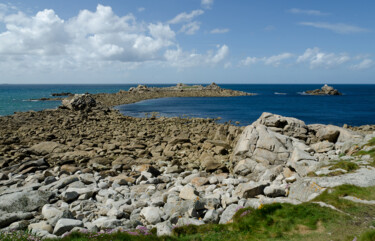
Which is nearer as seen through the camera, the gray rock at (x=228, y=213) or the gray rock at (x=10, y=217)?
the gray rock at (x=228, y=213)

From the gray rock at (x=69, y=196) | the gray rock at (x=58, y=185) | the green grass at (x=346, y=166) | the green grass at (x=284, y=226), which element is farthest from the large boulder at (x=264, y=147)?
the gray rock at (x=58, y=185)

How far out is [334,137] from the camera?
24906 mm

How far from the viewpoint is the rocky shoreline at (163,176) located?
11859 millimetres

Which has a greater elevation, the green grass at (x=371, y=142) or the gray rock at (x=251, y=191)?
the green grass at (x=371, y=142)

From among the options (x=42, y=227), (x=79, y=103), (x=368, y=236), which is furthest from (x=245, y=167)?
(x=79, y=103)

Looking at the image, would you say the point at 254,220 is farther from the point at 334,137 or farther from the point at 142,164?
the point at 334,137

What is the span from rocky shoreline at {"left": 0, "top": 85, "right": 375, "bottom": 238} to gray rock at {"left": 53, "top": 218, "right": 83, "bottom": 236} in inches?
1.5

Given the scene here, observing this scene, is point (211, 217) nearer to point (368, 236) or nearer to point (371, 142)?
point (368, 236)

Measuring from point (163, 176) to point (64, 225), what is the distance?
8.88m

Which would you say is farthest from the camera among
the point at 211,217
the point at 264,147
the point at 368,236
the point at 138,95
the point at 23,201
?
the point at 138,95

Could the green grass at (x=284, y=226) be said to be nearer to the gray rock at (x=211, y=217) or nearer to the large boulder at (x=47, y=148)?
the gray rock at (x=211, y=217)

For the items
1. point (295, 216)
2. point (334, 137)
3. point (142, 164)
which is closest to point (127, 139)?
point (142, 164)

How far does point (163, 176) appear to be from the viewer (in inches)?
734

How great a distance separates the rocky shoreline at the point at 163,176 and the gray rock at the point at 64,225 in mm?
38
